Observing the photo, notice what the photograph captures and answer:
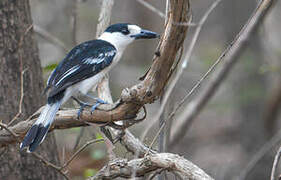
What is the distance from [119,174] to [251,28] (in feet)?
8.26

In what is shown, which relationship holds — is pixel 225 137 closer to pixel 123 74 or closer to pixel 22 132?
pixel 123 74

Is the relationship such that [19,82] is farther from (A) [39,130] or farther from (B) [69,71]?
(A) [39,130]

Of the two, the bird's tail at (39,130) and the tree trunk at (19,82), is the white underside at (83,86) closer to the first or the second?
the tree trunk at (19,82)

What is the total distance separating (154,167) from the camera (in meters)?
2.91

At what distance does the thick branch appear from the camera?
107 inches

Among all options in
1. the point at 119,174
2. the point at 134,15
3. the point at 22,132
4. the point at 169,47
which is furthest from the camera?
the point at 134,15

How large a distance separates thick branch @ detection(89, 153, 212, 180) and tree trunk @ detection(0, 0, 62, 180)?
3.10 feet

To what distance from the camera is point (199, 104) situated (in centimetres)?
530

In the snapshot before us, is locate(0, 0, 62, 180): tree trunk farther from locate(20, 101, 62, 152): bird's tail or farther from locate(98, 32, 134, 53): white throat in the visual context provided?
locate(98, 32, 134, 53): white throat

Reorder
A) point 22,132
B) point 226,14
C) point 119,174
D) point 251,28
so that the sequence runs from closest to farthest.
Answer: point 119,174, point 22,132, point 251,28, point 226,14

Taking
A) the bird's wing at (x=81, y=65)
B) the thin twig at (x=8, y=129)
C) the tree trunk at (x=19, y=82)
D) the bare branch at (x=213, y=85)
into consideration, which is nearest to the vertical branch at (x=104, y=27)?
the bird's wing at (x=81, y=65)

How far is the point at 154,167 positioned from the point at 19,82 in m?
1.46

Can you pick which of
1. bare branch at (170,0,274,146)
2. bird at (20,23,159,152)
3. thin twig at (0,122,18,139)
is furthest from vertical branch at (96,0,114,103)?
bare branch at (170,0,274,146)

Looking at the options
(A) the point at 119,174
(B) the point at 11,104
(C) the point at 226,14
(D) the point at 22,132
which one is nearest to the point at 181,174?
(A) the point at 119,174
